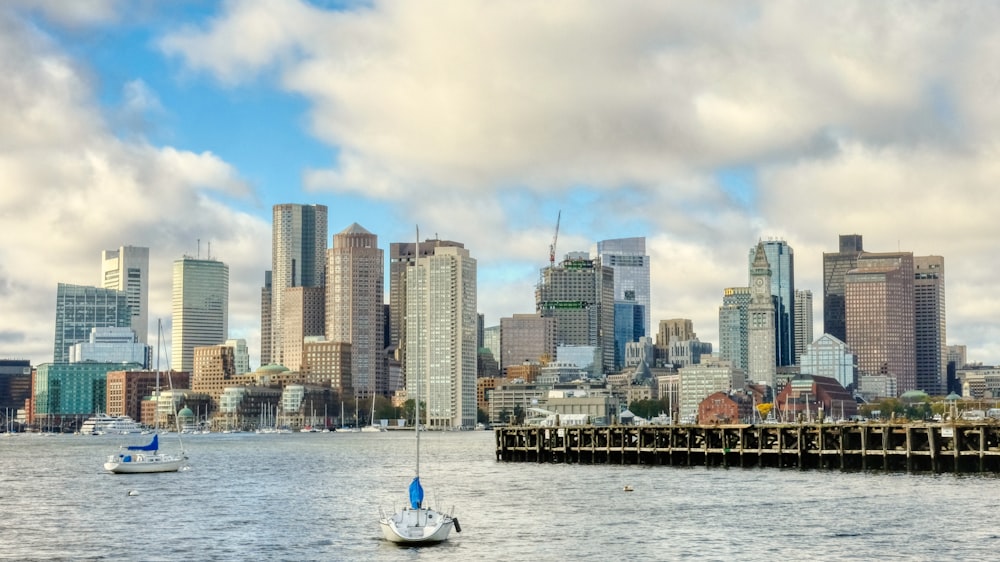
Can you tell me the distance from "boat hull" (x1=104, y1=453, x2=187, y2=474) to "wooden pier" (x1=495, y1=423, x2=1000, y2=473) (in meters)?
40.8

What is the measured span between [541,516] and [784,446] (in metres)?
53.3

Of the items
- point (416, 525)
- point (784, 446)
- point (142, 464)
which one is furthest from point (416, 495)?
point (142, 464)

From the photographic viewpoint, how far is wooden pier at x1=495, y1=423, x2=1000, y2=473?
12231 centimetres

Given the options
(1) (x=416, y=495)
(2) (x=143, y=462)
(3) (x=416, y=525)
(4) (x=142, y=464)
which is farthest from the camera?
(2) (x=143, y=462)

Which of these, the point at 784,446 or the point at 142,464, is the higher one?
the point at 784,446

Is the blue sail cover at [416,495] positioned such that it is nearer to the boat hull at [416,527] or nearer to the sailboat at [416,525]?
the sailboat at [416,525]


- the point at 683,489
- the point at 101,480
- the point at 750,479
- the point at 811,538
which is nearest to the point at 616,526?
the point at 811,538

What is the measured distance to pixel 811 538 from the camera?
8025 centimetres

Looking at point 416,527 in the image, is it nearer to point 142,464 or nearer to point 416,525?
point 416,525

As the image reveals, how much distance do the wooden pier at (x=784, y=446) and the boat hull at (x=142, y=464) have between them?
134ft

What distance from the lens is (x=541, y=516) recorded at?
9481cm

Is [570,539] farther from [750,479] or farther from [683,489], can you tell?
[750,479]

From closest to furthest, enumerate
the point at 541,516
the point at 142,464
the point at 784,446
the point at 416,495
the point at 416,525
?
the point at 416,525
the point at 416,495
the point at 541,516
the point at 784,446
the point at 142,464

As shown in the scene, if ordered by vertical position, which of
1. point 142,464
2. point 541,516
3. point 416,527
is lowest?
point 541,516
